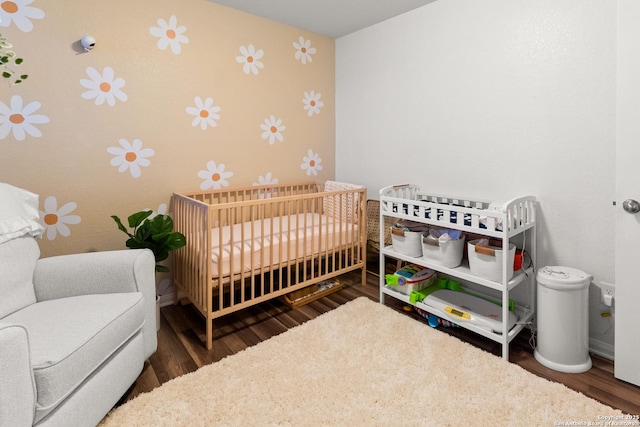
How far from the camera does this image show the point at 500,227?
188 centimetres

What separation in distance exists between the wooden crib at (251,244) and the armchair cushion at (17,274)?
80 centimetres

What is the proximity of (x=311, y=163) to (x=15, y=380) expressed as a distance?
2.68 metres

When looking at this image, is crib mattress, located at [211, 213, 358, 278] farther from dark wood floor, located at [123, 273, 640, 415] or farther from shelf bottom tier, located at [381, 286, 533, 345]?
shelf bottom tier, located at [381, 286, 533, 345]

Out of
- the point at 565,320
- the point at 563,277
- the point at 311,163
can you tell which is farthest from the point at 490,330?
the point at 311,163

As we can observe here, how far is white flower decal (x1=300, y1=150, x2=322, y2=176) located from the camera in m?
3.34

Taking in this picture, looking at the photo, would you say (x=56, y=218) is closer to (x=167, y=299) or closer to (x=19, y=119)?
(x=19, y=119)

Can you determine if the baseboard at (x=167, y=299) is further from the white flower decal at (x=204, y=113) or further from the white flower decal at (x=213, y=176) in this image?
the white flower decal at (x=204, y=113)

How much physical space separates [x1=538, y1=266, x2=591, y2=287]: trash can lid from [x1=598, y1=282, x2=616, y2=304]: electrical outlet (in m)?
0.19

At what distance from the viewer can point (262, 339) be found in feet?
6.97

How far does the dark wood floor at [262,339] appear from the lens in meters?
1.66

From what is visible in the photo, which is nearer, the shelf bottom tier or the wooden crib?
the shelf bottom tier

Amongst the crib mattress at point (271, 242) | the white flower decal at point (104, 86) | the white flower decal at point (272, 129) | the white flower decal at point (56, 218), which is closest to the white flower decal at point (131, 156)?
the white flower decal at point (104, 86)

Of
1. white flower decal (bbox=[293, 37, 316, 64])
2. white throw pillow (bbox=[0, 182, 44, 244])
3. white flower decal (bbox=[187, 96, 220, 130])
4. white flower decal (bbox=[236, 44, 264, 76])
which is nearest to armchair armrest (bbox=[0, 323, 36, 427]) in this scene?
white throw pillow (bbox=[0, 182, 44, 244])

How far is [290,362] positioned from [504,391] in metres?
1.05
